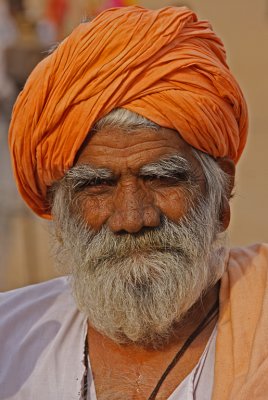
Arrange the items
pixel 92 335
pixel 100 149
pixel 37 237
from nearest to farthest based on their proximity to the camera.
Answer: pixel 100 149, pixel 92 335, pixel 37 237

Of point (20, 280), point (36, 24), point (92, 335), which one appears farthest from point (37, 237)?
point (92, 335)

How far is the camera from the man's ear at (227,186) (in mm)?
4121

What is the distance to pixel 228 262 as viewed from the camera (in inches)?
162

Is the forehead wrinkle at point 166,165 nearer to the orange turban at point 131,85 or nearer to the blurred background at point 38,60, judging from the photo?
the orange turban at point 131,85

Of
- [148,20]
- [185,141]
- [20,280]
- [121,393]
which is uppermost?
[148,20]

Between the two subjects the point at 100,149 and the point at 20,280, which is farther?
the point at 20,280

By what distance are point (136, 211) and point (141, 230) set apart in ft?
0.26

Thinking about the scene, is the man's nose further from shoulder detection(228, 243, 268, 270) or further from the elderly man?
shoulder detection(228, 243, 268, 270)

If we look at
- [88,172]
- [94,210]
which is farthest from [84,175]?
[94,210]

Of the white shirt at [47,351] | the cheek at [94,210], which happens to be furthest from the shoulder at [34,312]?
the cheek at [94,210]

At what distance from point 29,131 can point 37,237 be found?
26.4 feet

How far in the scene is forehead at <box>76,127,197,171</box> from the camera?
3.82 m

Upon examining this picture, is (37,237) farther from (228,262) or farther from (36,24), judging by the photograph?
(228,262)

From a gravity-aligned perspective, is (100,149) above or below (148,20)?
below
